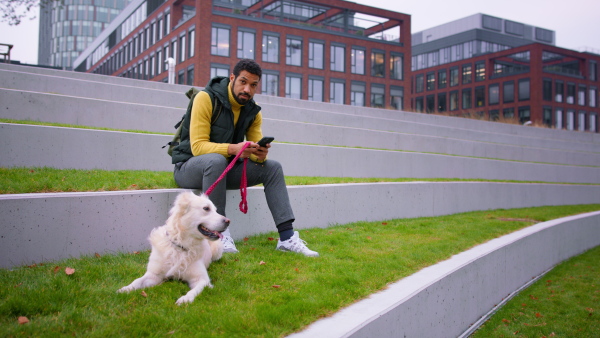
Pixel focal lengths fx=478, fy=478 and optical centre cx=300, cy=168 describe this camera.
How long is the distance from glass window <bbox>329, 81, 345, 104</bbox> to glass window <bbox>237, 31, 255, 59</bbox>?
23.5 ft

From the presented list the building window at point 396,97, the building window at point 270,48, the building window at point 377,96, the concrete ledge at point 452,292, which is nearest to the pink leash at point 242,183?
the concrete ledge at point 452,292

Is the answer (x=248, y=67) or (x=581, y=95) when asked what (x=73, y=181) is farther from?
(x=581, y=95)

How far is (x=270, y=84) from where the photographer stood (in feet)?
118

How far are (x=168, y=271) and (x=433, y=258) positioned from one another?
283cm

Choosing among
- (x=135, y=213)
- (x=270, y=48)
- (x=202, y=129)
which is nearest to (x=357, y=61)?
(x=270, y=48)

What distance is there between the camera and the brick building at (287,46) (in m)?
34.1

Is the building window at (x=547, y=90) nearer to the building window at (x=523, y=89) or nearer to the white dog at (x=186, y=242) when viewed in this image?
the building window at (x=523, y=89)

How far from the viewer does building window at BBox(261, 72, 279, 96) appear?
35.8 meters

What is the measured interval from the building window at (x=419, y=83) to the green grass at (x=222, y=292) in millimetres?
56360

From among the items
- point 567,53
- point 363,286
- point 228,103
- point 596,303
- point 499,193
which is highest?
point 567,53

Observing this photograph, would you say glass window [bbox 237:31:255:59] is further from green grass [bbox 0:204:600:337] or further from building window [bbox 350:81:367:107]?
green grass [bbox 0:204:600:337]

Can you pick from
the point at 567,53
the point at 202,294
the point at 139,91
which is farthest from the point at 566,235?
the point at 567,53

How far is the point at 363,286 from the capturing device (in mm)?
3740

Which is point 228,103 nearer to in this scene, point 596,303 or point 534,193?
point 596,303
